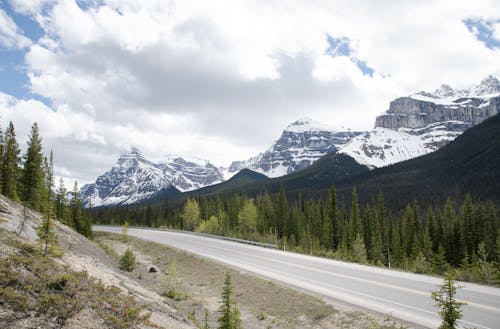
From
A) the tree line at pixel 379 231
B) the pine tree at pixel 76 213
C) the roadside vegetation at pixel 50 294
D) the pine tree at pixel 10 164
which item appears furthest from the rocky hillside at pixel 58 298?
the pine tree at pixel 76 213

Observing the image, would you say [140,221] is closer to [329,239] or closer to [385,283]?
[329,239]

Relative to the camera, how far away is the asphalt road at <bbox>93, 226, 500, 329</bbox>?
13.0 meters

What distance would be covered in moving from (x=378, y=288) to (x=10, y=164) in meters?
39.0

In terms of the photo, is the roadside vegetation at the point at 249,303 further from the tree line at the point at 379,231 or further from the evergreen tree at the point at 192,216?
the evergreen tree at the point at 192,216

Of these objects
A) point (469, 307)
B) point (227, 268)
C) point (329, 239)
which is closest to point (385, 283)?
point (469, 307)

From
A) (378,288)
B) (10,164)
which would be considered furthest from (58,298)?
(10,164)

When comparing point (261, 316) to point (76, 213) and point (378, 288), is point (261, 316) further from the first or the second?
point (76, 213)

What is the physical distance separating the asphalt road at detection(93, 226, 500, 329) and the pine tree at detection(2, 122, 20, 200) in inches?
956

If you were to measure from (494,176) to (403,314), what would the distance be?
205 meters

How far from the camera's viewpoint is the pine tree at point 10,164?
3727 cm

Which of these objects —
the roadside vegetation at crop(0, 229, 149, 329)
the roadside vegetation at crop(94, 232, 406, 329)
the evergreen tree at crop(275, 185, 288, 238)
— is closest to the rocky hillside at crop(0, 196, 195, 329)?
the roadside vegetation at crop(0, 229, 149, 329)

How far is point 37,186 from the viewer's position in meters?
44.2

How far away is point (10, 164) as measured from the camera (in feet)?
130

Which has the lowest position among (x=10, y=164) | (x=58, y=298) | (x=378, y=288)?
(x=378, y=288)
